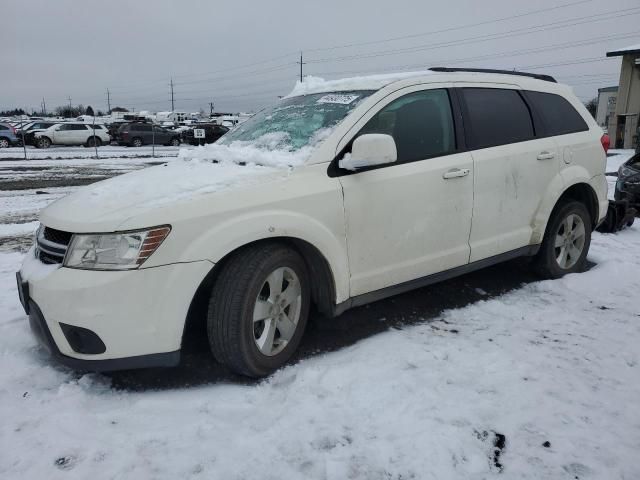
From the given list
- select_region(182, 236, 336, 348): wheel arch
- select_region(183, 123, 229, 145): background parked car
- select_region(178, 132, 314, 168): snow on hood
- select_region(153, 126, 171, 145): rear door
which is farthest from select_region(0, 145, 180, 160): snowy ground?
select_region(182, 236, 336, 348): wheel arch

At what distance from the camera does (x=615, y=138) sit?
2786cm

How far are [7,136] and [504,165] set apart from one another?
2942 cm

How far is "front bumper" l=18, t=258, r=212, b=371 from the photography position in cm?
253

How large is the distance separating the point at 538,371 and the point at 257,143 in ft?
7.62

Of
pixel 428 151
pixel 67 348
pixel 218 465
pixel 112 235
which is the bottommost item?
pixel 218 465

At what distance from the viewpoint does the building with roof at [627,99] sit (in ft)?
88.1

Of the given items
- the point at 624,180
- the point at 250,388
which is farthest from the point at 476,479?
the point at 624,180

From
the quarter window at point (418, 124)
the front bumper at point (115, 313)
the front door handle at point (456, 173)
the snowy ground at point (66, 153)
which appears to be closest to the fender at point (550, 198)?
the front door handle at point (456, 173)

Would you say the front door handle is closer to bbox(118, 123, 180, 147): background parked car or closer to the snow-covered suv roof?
the snow-covered suv roof

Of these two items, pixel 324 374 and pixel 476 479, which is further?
pixel 324 374

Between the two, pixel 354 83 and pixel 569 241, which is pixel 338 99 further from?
pixel 569 241

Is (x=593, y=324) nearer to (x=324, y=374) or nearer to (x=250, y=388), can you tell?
(x=324, y=374)

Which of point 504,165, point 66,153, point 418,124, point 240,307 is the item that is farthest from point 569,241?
point 66,153

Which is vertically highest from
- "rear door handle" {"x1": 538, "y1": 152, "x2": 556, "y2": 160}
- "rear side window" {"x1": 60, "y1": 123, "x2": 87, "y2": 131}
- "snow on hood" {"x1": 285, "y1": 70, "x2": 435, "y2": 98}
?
"rear side window" {"x1": 60, "y1": 123, "x2": 87, "y2": 131}
